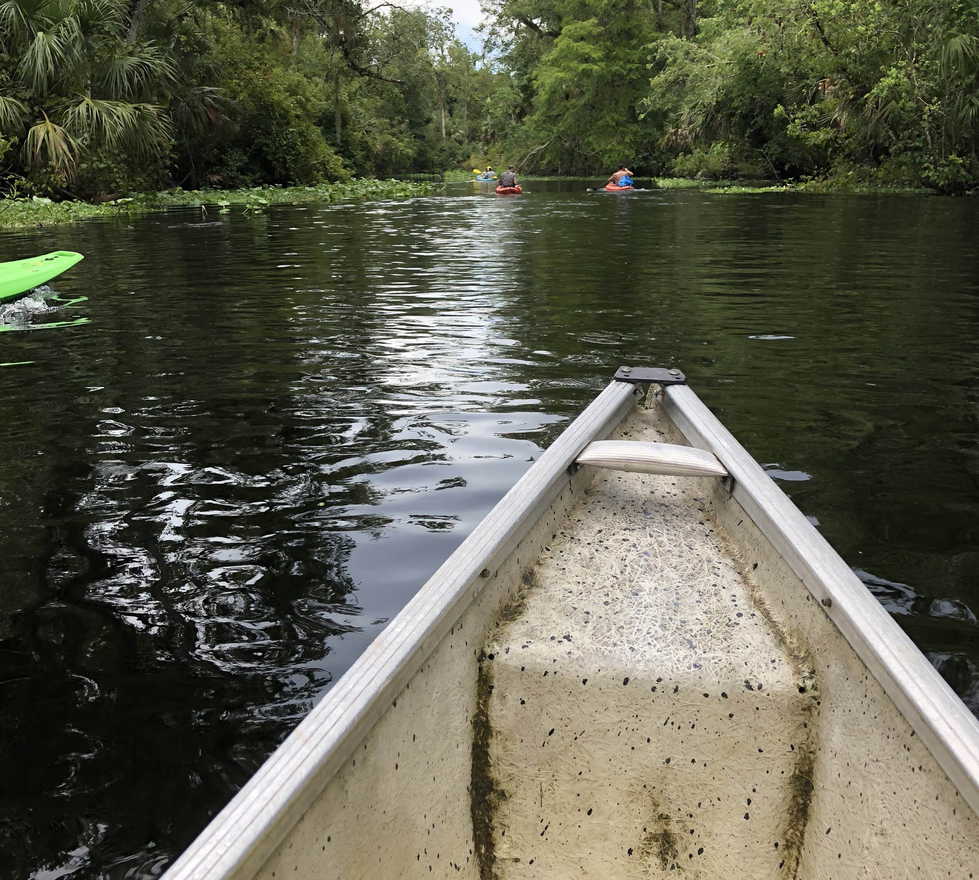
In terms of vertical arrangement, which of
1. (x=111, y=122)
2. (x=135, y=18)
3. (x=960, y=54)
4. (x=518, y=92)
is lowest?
(x=111, y=122)

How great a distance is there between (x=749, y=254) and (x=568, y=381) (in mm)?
7123

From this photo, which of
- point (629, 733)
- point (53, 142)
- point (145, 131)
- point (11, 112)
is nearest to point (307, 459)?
point (629, 733)

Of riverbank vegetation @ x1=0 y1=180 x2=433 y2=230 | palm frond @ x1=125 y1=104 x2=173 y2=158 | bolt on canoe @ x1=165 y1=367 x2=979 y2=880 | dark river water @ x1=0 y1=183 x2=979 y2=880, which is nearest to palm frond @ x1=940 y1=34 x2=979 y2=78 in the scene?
dark river water @ x1=0 y1=183 x2=979 y2=880

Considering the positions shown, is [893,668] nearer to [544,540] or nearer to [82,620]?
[544,540]

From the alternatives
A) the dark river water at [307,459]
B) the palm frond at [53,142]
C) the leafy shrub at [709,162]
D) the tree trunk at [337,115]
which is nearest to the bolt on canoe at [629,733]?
the dark river water at [307,459]

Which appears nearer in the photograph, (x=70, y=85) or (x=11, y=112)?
(x=11, y=112)

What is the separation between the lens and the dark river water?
2287mm

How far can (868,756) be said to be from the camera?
5.07 ft

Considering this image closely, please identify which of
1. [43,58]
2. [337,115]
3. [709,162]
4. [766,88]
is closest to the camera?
[43,58]

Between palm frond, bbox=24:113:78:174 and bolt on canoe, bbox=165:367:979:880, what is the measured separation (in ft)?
56.2

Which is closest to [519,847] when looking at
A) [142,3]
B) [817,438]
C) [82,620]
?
[82,620]

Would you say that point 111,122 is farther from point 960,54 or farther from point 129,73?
point 960,54

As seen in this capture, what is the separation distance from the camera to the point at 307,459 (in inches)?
165

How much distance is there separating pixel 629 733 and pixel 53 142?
58.3 ft
